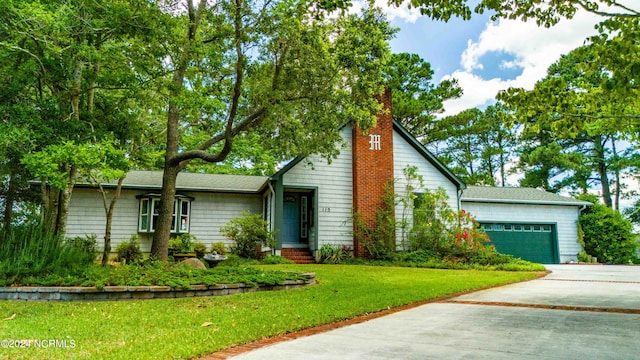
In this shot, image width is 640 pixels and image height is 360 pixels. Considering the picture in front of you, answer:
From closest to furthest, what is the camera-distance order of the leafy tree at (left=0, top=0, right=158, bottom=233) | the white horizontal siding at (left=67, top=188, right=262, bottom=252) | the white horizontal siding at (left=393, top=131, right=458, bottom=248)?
the leafy tree at (left=0, top=0, right=158, bottom=233) → the white horizontal siding at (left=67, top=188, right=262, bottom=252) → the white horizontal siding at (left=393, top=131, right=458, bottom=248)

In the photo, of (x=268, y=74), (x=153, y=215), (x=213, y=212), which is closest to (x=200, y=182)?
(x=213, y=212)

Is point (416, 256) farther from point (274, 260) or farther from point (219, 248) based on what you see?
point (219, 248)

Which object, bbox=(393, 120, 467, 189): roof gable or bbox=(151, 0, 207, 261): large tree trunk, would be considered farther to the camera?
bbox=(393, 120, 467, 189): roof gable

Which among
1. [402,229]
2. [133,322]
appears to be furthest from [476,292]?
[402,229]

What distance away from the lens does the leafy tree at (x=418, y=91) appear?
27.0 metres

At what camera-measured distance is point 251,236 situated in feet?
49.9

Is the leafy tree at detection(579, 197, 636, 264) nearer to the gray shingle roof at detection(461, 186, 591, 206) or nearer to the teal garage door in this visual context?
→ the gray shingle roof at detection(461, 186, 591, 206)

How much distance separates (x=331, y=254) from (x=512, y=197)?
10.6 meters

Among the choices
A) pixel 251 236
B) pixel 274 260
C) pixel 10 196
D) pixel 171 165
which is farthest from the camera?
pixel 10 196

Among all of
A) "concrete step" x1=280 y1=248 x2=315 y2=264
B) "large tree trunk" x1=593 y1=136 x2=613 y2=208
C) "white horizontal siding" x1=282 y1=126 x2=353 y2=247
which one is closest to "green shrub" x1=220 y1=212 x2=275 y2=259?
"concrete step" x1=280 y1=248 x2=315 y2=264

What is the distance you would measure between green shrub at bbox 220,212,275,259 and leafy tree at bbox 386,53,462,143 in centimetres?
1478

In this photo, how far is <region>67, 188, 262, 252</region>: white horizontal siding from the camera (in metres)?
16.0

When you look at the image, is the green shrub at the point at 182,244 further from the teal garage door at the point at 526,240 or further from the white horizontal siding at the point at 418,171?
the teal garage door at the point at 526,240

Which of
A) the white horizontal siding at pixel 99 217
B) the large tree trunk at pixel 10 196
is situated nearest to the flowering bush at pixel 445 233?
the white horizontal siding at pixel 99 217
